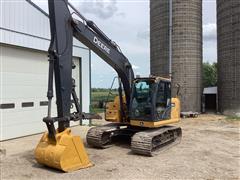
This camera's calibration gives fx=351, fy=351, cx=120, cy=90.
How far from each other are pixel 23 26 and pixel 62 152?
23.9ft

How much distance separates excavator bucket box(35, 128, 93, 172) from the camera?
24.6ft

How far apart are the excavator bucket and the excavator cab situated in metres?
2.89

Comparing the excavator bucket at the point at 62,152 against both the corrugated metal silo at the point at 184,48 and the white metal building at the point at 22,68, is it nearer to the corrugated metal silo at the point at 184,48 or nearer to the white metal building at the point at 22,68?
the white metal building at the point at 22,68

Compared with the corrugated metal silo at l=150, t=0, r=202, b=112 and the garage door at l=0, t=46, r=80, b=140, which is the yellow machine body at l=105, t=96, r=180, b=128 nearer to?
the garage door at l=0, t=46, r=80, b=140

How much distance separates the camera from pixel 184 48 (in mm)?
23641

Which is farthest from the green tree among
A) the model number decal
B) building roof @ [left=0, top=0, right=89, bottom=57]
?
the model number decal

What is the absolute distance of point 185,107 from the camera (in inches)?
928

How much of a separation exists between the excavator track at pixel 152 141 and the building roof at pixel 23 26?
597cm

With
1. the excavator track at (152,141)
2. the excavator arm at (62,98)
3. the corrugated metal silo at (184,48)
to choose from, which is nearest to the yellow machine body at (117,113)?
the excavator track at (152,141)

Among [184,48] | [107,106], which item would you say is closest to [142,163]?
[107,106]

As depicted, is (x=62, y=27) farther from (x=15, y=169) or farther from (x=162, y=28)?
(x=162, y=28)

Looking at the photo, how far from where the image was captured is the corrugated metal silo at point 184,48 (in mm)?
23641

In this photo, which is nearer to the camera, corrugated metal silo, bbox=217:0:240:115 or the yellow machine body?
the yellow machine body

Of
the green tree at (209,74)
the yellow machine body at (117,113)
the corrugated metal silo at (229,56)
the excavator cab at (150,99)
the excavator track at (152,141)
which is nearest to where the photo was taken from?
the excavator track at (152,141)
